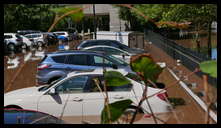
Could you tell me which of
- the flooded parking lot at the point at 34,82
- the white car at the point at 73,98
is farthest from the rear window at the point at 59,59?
the white car at the point at 73,98

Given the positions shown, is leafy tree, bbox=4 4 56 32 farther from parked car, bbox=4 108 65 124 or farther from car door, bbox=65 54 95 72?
→ car door, bbox=65 54 95 72

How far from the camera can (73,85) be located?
7.89 m

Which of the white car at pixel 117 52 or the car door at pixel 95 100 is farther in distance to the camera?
the white car at pixel 117 52

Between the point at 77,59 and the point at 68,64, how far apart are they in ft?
1.09

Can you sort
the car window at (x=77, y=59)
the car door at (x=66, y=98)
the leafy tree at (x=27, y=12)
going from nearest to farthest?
the leafy tree at (x=27, y=12)
the car door at (x=66, y=98)
the car window at (x=77, y=59)

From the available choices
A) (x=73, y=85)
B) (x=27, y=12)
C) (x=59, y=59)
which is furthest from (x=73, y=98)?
(x=27, y=12)

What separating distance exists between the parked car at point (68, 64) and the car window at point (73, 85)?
12.3ft

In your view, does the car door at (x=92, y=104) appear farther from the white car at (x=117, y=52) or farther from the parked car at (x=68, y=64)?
the white car at (x=117, y=52)

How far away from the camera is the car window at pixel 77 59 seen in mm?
11938

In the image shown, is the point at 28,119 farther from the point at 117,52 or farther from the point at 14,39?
the point at 14,39

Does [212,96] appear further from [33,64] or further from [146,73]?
[33,64]

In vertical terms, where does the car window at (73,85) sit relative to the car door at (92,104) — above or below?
above

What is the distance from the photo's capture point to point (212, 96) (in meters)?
1.47
